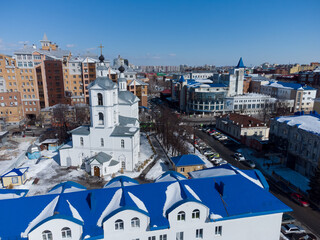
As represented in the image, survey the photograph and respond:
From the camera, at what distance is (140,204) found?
1459cm

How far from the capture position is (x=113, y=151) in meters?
31.7

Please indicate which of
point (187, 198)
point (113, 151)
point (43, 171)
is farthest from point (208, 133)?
point (187, 198)

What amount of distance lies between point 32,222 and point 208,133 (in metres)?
41.0

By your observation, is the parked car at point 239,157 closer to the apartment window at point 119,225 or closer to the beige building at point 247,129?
the beige building at point 247,129

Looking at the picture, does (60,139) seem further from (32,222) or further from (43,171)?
(32,222)

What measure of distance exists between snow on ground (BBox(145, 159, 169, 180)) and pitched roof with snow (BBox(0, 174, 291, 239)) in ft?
46.7

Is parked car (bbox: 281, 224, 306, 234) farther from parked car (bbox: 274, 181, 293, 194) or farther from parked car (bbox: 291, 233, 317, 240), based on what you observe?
parked car (bbox: 274, 181, 293, 194)

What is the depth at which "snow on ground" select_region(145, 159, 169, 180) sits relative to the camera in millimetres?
30094

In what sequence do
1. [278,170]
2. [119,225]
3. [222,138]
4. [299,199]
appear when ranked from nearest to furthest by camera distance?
[119,225] → [299,199] → [278,170] → [222,138]

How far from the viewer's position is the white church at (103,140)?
3025cm


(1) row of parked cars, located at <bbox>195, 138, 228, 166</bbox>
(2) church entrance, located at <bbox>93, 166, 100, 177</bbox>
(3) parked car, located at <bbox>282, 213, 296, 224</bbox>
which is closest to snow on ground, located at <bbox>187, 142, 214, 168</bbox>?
(1) row of parked cars, located at <bbox>195, 138, 228, 166</bbox>

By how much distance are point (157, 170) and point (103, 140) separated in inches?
346

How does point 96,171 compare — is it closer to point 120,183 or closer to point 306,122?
point 120,183

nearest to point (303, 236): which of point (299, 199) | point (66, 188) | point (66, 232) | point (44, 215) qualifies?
point (299, 199)
